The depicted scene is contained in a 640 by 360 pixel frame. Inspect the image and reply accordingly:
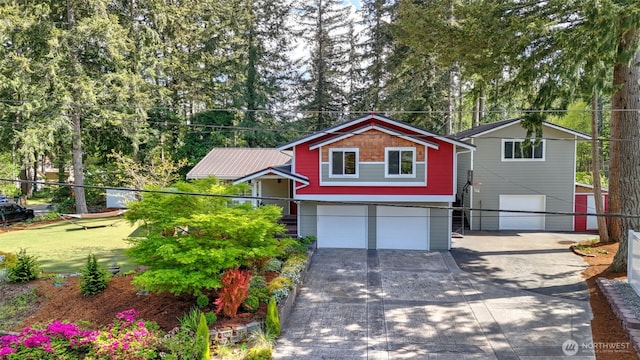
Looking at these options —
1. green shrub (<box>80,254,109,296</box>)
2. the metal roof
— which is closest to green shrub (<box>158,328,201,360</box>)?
green shrub (<box>80,254,109,296</box>)

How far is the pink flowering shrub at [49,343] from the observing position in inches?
254

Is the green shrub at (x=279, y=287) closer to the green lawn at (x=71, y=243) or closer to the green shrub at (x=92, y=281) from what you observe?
the green shrub at (x=92, y=281)

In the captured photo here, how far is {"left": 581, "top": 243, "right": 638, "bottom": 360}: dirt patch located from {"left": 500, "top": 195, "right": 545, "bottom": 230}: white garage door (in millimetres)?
5083

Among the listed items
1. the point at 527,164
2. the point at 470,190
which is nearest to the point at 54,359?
the point at 470,190

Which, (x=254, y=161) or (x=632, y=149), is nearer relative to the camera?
(x=632, y=149)

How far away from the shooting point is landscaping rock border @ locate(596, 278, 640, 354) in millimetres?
6824

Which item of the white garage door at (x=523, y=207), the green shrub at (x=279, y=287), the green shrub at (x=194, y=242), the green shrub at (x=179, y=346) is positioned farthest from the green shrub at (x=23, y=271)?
the white garage door at (x=523, y=207)

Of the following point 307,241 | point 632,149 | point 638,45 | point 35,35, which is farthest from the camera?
point 35,35

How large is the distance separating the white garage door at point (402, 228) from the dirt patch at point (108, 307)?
7363mm

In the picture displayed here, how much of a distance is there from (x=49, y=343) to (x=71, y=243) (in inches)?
414

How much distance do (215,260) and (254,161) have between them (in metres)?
12.4

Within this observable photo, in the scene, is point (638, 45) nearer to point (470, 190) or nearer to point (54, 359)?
point (470, 190)

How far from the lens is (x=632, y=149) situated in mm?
10633

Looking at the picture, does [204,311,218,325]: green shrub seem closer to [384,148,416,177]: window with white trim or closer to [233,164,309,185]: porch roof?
[233,164,309,185]: porch roof
